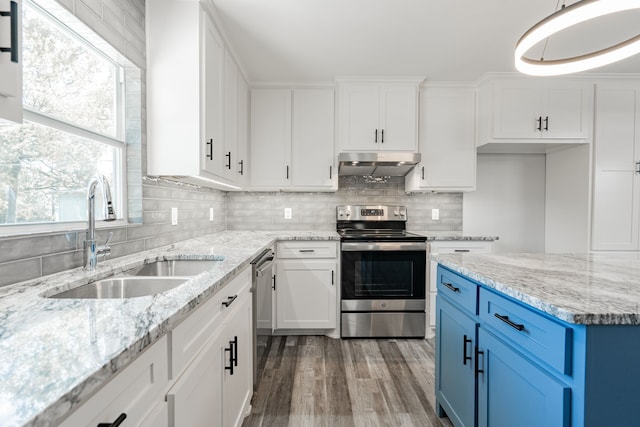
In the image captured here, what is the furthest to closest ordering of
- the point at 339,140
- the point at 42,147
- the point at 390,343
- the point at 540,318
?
the point at 339,140 → the point at 390,343 → the point at 42,147 → the point at 540,318

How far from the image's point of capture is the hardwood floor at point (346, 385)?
173cm

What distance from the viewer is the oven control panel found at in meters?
3.28

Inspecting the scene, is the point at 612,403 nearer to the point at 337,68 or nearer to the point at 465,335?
the point at 465,335

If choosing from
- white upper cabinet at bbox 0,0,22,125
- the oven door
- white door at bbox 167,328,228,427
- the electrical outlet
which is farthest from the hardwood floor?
white upper cabinet at bbox 0,0,22,125

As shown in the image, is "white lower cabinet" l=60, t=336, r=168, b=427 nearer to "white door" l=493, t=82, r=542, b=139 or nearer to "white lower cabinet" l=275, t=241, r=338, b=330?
"white lower cabinet" l=275, t=241, r=338, b=330

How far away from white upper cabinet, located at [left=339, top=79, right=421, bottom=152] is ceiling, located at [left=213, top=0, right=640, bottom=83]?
0.48 ft

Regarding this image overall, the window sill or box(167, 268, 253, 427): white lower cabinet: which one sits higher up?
the window sill

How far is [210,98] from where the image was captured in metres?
1.99

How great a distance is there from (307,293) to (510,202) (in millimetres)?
2459

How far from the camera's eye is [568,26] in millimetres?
1234

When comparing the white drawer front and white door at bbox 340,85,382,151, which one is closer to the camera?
the white drawer front

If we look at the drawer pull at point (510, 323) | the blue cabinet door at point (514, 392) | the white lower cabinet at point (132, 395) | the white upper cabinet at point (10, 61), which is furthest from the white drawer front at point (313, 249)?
the white upper cabinet at point (10, 61)

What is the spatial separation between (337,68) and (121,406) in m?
2.80

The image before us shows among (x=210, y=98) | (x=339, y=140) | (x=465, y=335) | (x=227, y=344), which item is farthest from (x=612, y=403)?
(x=339, y=140)
